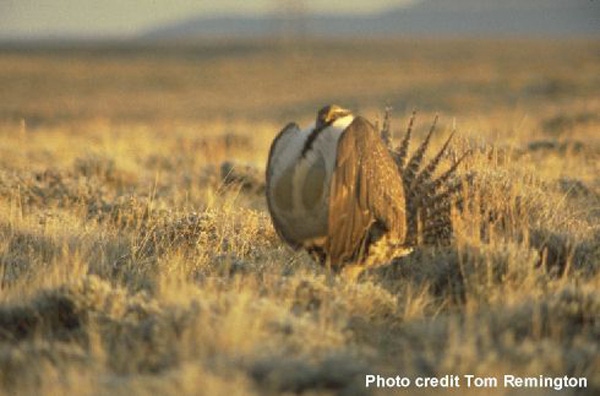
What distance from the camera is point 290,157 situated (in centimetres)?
331

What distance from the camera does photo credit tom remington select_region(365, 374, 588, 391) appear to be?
2.38 metres

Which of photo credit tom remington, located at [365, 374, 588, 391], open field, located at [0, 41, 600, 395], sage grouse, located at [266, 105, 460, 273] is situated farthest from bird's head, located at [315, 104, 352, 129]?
photo credit tom remington, located at [365, 374, 588, 391]

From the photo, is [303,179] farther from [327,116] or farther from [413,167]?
[413,167]

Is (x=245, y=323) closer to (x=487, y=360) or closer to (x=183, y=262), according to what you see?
(x=487, y=360)

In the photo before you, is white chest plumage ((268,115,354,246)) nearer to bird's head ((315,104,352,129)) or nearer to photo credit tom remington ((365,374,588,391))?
bird's head ((315,104,352,129))

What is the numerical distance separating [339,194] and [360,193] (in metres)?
0.14

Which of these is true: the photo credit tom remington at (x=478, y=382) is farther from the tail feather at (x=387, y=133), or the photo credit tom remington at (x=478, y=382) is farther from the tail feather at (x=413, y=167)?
the tail feather at (x=387, y=133)

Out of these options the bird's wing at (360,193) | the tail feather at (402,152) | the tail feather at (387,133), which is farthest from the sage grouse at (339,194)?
the tail feather at (387,133)

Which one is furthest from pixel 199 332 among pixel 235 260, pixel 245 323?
pixel 235 260

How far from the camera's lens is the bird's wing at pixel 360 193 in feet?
10.7

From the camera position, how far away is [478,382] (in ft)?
7.88

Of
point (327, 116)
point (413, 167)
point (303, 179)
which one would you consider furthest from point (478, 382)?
point (413, 167)

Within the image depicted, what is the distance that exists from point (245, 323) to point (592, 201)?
11.3 feet

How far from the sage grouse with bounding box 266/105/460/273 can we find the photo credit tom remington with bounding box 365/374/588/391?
95 centimetres
